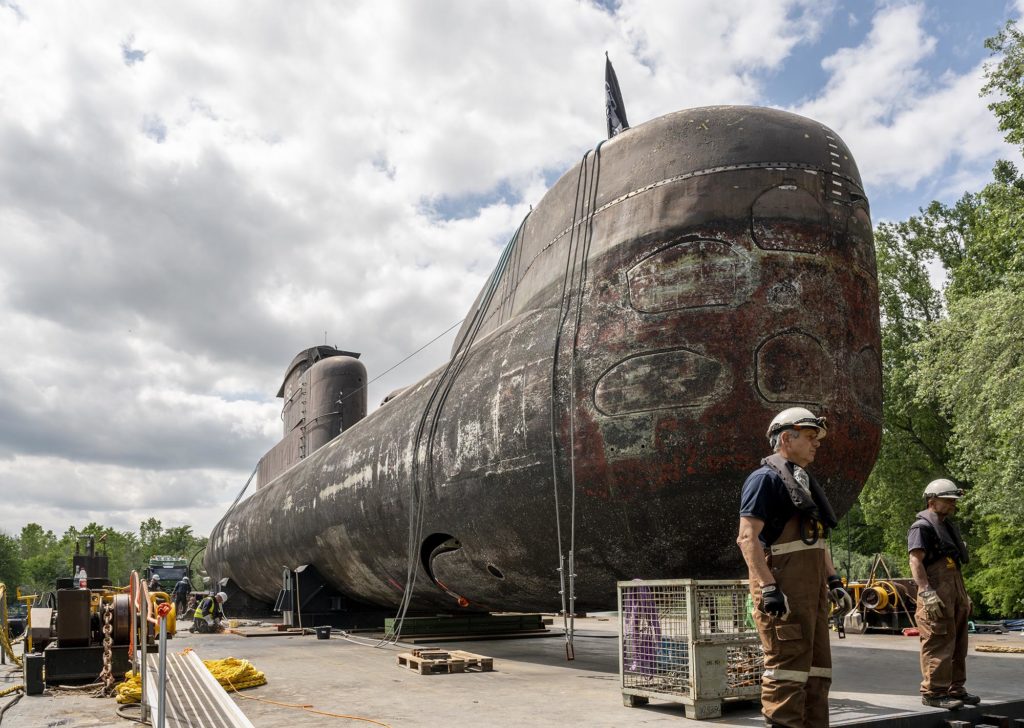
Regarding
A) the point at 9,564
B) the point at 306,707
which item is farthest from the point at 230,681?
the point at 9,564

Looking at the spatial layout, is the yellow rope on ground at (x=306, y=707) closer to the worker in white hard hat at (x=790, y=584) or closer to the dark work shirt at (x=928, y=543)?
the worker in white hard hat at (x=790, y=584)

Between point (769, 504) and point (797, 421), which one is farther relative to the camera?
point (797, 421)

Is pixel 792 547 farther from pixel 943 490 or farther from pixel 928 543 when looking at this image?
pixel 943 490

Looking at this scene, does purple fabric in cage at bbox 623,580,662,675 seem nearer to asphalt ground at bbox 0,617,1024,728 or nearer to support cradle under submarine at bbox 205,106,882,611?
asphalt ground at bbox 0,617,1024,728

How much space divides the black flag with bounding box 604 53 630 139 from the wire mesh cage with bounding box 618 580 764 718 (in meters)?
5.76

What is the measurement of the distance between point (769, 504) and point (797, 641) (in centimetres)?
71

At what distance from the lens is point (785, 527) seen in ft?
14.5

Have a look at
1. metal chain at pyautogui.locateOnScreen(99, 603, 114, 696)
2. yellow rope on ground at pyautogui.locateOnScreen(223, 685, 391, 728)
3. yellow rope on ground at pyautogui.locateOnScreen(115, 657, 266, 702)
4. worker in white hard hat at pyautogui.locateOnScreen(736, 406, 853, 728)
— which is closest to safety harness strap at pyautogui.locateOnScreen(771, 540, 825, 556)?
worker in white hard hat at pyautogui.locateOnScreen(736, 406, 853, 728)

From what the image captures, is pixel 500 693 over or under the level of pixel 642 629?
under

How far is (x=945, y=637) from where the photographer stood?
611cm

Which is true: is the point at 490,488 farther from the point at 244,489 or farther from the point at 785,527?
the point at 244,489

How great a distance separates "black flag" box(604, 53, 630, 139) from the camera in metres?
10.0

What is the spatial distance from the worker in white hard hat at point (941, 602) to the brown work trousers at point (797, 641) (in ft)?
7.30

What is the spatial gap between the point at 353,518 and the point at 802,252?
25.8 feet
